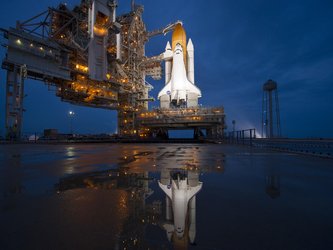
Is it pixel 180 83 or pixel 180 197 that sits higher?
pixel 180 83

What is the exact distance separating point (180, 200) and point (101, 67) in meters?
39.8

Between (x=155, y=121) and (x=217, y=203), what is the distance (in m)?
43.2

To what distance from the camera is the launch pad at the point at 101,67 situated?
29406 mm

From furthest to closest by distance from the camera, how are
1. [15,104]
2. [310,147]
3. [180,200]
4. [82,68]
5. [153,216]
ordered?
[82,68] → [15,104] → [310,147] → [180,200] → [153,216]

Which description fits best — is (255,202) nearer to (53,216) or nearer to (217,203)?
(217,203)

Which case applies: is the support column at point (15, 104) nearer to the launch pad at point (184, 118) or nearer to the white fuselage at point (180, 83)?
the launch pad at point (184, 118)

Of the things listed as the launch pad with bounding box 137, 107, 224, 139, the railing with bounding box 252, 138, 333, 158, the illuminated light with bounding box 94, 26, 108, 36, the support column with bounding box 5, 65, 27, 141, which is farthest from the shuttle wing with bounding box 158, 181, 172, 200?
the illuminated light with bounding box 94, 26, 108, 36

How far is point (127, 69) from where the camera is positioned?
158 feet

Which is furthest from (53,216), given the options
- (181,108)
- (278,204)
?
(181,108)

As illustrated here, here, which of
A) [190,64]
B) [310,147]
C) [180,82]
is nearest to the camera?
[310,147]

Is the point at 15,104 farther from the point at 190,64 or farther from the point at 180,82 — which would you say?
the point at 190,64

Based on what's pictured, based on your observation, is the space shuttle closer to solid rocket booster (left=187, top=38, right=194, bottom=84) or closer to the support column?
solid rocket booster (left=187, top=38, right=194, bottom=84)

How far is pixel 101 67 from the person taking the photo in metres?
37.8

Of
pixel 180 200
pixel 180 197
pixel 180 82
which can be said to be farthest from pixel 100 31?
pixel 180 200
